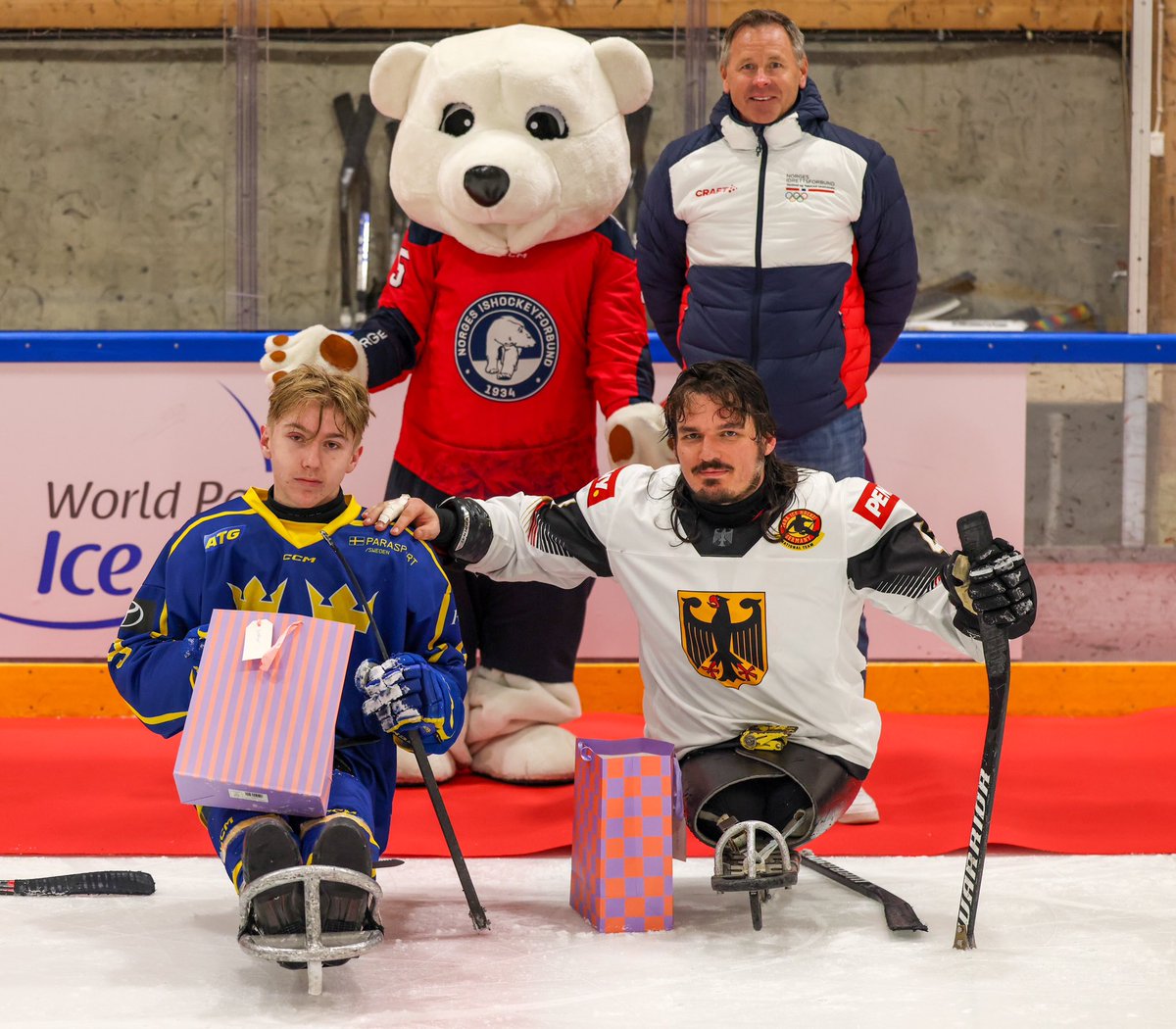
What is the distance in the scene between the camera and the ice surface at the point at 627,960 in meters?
1.90

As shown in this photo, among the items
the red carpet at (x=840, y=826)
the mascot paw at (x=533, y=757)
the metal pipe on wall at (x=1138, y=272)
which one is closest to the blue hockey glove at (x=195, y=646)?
the red carpet at (x=840, y=826)

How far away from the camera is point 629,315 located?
3160 mm

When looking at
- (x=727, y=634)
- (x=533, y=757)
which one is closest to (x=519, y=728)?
(x=533, y=757)

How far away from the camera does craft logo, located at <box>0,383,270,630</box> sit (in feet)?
12.1

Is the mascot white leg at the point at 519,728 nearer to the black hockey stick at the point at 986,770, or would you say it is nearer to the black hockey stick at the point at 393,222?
the black hockey stick at the point at 986,770

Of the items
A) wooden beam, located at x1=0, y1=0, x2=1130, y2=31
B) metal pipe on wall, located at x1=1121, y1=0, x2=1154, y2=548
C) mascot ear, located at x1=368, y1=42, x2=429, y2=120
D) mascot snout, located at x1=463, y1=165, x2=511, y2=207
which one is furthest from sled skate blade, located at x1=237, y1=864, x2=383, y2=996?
wooden beam, located at x1=0, y1=0, x2=1130, y2=31

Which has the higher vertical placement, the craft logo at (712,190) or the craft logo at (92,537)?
the craft logo at (712,190)

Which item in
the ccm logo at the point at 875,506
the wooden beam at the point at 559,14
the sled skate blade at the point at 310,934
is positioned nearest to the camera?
the sled skate blade at the point at 310,934

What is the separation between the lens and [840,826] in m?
2.86

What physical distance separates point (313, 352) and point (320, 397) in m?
0.78

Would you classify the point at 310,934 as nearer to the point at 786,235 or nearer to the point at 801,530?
the point at 801,530

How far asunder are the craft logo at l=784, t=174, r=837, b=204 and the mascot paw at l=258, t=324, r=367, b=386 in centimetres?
89

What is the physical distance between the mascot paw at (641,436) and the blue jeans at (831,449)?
224 millimetres

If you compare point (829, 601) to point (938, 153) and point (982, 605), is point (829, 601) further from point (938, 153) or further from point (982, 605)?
point (938, 153)
